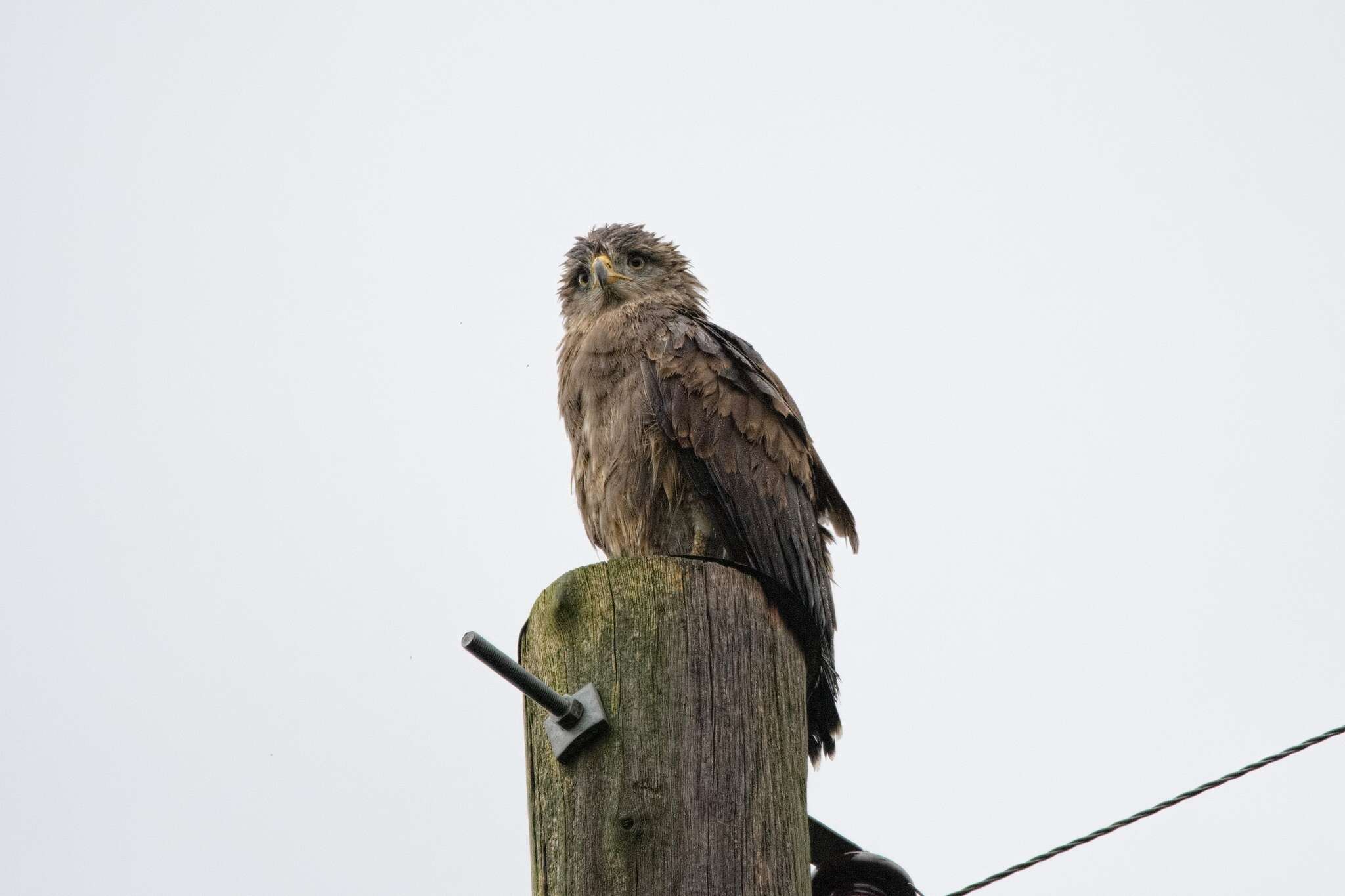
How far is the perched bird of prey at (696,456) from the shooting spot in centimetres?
483

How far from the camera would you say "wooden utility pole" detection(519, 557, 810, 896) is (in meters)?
2.30

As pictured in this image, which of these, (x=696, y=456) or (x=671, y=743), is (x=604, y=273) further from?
(x=671, y=743)

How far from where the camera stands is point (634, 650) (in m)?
2.50

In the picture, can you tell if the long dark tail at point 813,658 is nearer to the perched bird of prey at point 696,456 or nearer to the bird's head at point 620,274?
the perched bird of prey at point 696,456

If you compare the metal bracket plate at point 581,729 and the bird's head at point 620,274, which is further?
the bird's head at point 620,274

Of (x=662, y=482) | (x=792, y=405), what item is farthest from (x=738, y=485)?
(x=792, y=405)

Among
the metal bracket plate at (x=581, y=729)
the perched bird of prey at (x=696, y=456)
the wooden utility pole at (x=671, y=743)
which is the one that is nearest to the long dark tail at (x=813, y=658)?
the wooden utility pole at (x=671, y=743)

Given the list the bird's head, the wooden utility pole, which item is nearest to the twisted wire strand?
the wooden utility pole

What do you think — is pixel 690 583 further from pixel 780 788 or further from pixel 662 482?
pixel 662 482

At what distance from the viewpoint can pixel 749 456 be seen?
16.4 ft

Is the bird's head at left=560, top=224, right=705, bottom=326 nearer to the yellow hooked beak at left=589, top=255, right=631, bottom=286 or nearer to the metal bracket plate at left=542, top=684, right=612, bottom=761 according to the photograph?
the yellow hooked beak at left=589, top=255, right=631, bottom=286

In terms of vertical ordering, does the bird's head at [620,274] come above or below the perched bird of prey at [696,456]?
above

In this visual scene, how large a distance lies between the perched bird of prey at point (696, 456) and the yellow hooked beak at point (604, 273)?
1.13 metres

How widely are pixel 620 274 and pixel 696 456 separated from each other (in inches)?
89.2
